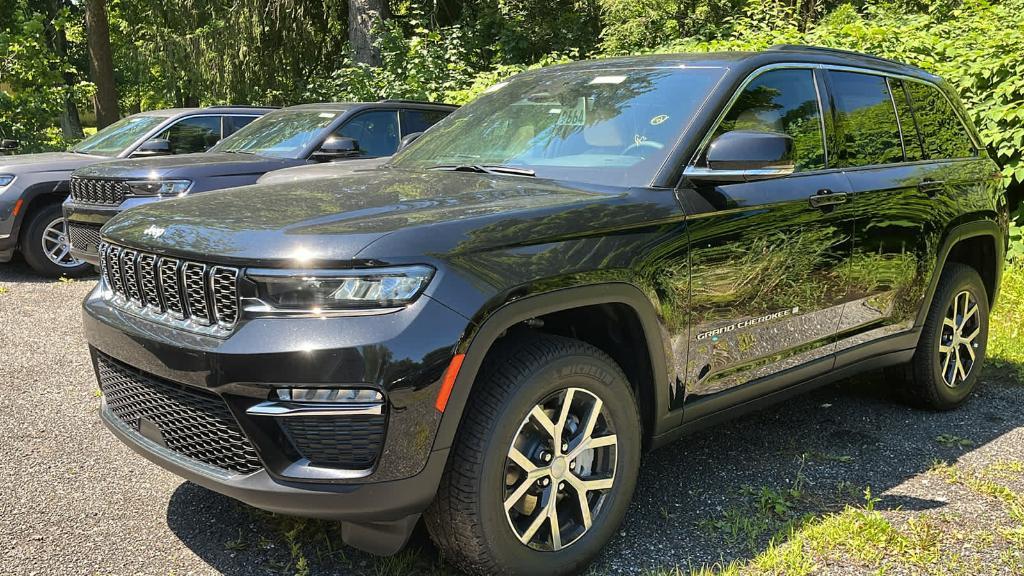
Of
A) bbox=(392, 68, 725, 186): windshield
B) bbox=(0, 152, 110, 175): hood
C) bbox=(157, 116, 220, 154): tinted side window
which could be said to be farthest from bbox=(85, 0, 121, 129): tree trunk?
bbox=(392, 68, 725, 186): windshield

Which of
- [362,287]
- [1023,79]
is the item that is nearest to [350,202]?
[362,287]

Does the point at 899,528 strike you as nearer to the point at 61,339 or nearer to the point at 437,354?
the point at 437,354

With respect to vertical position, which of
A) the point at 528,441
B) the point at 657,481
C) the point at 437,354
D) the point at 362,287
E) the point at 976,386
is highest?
the point at 362,287

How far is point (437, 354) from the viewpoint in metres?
2.40

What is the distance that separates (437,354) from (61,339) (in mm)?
4786

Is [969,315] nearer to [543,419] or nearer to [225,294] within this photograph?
[543,419]

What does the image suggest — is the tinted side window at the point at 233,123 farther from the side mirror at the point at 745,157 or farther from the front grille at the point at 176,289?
the side mirror at the point at 745,157

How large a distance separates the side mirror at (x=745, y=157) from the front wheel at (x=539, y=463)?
0.84m

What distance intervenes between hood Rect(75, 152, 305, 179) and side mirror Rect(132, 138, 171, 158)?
763 millimetres

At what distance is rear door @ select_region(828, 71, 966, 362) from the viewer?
12.8 feet

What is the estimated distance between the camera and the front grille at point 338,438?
2.39 meters

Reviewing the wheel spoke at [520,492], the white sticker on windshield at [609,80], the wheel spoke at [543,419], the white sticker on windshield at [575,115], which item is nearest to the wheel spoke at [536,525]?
the wheel spoke at [520,492]

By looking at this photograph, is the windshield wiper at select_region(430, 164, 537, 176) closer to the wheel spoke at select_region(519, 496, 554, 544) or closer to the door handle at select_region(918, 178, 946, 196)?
the wheel spoke at select_region(519, 496, 554, 544)

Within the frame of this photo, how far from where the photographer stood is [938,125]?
462cm
